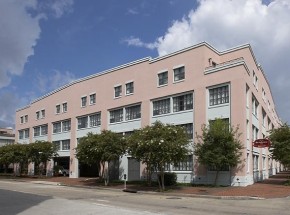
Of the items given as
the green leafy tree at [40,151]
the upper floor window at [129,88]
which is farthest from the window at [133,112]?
the green leafy tree at [40,151]

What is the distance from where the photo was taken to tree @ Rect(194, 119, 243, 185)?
31.9 meters

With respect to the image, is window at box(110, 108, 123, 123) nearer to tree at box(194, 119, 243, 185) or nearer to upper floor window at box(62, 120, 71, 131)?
upper floor window at box(62, 120, 71, 131)

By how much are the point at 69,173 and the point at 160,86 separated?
2218 centimetres

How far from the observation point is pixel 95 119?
51.7 metres

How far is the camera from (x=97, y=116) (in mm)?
51344

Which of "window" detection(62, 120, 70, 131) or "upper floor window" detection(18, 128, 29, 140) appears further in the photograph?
"upper floor window" detection(18, 128, 29, 140)

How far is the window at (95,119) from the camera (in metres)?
50.9

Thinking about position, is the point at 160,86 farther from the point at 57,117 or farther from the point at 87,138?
the point at 57,117

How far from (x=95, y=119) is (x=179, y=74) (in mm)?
16021

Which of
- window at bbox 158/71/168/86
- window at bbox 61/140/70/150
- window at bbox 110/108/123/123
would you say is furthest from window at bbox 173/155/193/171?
window at bbox 61/140/70/150

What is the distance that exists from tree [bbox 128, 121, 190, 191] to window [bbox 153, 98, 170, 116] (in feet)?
28.4

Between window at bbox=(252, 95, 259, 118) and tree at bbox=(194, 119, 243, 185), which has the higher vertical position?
window at bbox=(252, 95, 259, 118)

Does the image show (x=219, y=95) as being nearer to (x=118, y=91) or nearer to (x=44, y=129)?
(x=118, y=91)

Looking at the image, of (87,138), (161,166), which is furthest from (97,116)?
(161,166)
